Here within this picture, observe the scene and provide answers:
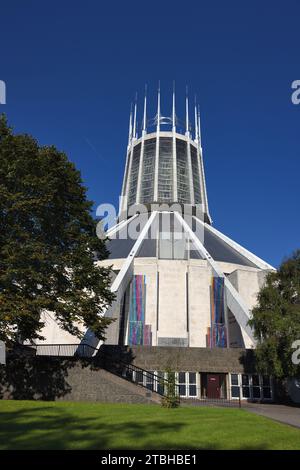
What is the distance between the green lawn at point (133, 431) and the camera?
897 cm

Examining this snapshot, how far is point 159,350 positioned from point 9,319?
13.9 meters

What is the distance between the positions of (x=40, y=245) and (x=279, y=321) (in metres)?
14.8

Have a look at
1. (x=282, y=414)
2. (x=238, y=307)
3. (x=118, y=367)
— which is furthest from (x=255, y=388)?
(x=282, y=414)

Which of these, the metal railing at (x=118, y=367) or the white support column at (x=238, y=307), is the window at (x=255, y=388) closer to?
the white support column at (x=238, y=307)

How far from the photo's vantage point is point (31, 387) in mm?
20297

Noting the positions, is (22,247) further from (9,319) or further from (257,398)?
(257,398)

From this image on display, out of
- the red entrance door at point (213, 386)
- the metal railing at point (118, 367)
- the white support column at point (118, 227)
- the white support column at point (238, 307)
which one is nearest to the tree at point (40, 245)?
the metal railing at point (118, 367)

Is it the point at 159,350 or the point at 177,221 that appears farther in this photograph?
the point at 177,221

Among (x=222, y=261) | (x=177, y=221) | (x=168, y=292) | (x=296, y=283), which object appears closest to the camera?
(x=296, y=283)

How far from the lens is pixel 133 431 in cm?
1057

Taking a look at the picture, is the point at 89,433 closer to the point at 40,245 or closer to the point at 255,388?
the point at 40,245

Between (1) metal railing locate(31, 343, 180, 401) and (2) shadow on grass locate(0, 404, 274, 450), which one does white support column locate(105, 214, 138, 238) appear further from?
(2) shadow on grass locate(0, 404, 274, 450)

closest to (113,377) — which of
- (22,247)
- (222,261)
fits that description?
(22,247)

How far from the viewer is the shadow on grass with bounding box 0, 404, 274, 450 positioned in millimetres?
8758
